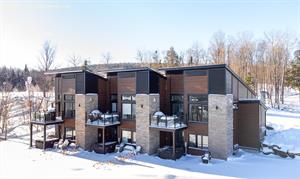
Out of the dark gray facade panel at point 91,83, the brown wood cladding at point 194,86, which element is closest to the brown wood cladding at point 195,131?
the brown wood cladding at point 194,86

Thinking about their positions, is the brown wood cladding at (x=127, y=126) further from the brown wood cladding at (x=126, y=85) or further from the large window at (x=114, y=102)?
Result: the brown wood cladding at (x=126, y=85)

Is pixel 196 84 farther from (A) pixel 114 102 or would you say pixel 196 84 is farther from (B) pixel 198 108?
(A) pixel 114 102

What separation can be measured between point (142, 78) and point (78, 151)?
23.3 feet

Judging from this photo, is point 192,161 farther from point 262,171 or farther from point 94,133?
point 94,133

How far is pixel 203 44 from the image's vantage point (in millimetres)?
41938

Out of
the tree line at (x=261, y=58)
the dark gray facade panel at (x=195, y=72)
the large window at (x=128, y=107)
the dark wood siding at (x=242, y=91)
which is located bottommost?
the large window at (x=128, y=107)

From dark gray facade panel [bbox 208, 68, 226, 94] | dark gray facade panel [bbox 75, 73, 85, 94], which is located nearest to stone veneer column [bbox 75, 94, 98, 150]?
dark gray facade panel [bbox 75, 73, 85, 94]

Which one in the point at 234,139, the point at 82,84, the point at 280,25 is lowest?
the point at 234,139

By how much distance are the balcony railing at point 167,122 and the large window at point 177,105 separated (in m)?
0.82

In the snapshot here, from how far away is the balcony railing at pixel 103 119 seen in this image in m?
17.5

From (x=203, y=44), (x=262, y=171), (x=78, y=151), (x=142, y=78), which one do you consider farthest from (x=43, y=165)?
(x=203, y=44)

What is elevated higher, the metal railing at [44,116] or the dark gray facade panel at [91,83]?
the dark gray facade panel at [91,83]

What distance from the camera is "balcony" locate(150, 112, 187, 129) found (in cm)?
1554

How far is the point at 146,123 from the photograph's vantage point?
16.5 metres
